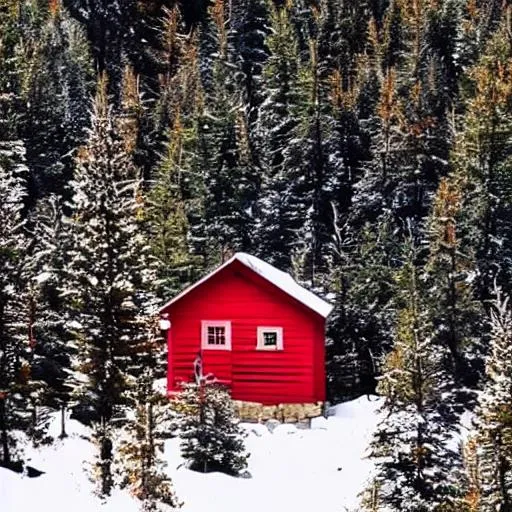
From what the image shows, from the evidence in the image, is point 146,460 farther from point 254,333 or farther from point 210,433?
point 254,333

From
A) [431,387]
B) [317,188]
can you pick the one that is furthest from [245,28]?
[431,387]

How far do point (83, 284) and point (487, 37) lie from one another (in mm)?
54629

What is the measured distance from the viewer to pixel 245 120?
201 feet

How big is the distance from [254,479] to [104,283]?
6923 mm

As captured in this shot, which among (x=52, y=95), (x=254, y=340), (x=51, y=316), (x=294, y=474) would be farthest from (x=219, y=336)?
(x=52, y=95)

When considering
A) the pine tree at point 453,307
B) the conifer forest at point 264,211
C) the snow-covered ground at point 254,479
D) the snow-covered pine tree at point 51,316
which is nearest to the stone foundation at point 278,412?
the snow-covered ground at point 254,479

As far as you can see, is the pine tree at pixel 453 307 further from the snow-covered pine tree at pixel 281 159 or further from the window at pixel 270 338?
the snow-covered pine tree at pixel 281 159

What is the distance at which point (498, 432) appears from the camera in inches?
590

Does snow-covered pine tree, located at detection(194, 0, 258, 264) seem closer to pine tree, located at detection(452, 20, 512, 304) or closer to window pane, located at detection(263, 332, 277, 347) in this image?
pine tree, located at detection(452, 20, 512, 304)

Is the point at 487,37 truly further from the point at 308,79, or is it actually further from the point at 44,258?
the point at 44,258

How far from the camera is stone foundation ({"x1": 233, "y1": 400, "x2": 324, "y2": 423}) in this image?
29.9 meters

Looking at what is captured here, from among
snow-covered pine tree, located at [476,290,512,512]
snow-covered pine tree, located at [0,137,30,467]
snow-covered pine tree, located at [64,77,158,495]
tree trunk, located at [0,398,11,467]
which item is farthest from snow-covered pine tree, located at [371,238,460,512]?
tree trunk, located at [0,398,11,467]

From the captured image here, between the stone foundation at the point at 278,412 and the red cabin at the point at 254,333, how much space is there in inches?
9.3

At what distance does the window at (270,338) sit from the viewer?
3025cm
